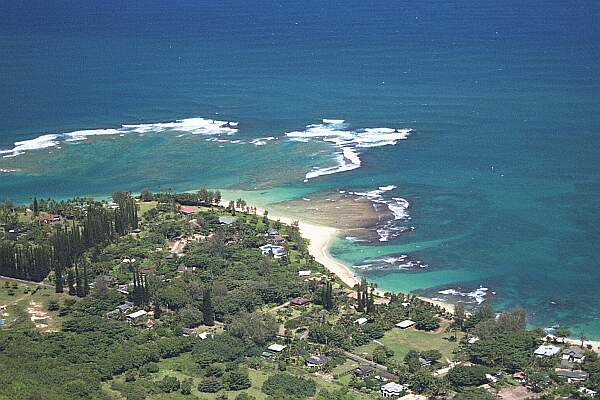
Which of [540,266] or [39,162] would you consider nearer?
[540,266]

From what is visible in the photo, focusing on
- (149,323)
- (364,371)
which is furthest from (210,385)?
(149,323)

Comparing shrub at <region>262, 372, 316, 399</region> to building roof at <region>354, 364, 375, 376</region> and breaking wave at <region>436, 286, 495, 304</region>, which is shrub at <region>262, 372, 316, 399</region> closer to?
building roof at <region>354, 364, 375, 376</region>

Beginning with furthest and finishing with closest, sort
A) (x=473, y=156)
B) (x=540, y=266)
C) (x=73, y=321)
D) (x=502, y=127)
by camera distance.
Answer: (x=502, y=127) → (x=473, y=156) → (x=540, y=266) → (x=73, y=321)

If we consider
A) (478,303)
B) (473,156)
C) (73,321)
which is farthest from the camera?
(473,156)

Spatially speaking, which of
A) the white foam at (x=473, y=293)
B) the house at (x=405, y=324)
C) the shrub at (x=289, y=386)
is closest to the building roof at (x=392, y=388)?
the shrub at (x=289, y=386)

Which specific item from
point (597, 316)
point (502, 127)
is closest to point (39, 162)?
point (502, 127)

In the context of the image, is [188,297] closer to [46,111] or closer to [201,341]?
[201,341]
